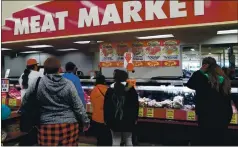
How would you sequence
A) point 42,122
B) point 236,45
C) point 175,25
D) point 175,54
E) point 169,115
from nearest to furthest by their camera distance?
point 42,122
point 169,115
point 175,25
point 175,54
point 236,45

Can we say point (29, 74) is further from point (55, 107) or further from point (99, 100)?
point (55, 107)

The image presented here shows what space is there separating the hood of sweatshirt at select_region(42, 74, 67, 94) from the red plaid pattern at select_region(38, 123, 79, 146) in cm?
39

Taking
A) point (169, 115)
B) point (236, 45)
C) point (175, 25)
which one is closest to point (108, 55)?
point (175, 25)

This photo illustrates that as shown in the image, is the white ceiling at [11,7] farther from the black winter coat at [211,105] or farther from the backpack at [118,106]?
the black winter coat at [211,105]

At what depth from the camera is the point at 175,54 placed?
5.44 meters

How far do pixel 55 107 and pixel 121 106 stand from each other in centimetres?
103

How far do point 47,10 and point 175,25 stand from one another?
3.25m

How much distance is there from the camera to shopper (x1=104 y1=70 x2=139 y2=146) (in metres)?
3.41

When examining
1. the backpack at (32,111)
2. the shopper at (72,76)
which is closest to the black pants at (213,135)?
the shopper at (72,76)

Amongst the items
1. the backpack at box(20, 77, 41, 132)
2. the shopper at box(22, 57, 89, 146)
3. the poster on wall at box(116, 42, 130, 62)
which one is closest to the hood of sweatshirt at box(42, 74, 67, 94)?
the shopper at box(22, 57, 89, 146)

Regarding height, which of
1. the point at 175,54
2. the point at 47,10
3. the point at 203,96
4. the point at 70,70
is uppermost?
the point at 47,10

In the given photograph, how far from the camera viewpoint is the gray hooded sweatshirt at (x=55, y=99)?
267cm

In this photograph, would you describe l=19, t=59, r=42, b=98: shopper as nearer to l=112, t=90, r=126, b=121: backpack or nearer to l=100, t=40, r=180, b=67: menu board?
l=112, t=90, r=126, b=121: backpack

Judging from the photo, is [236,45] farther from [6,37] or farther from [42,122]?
[6,37]
